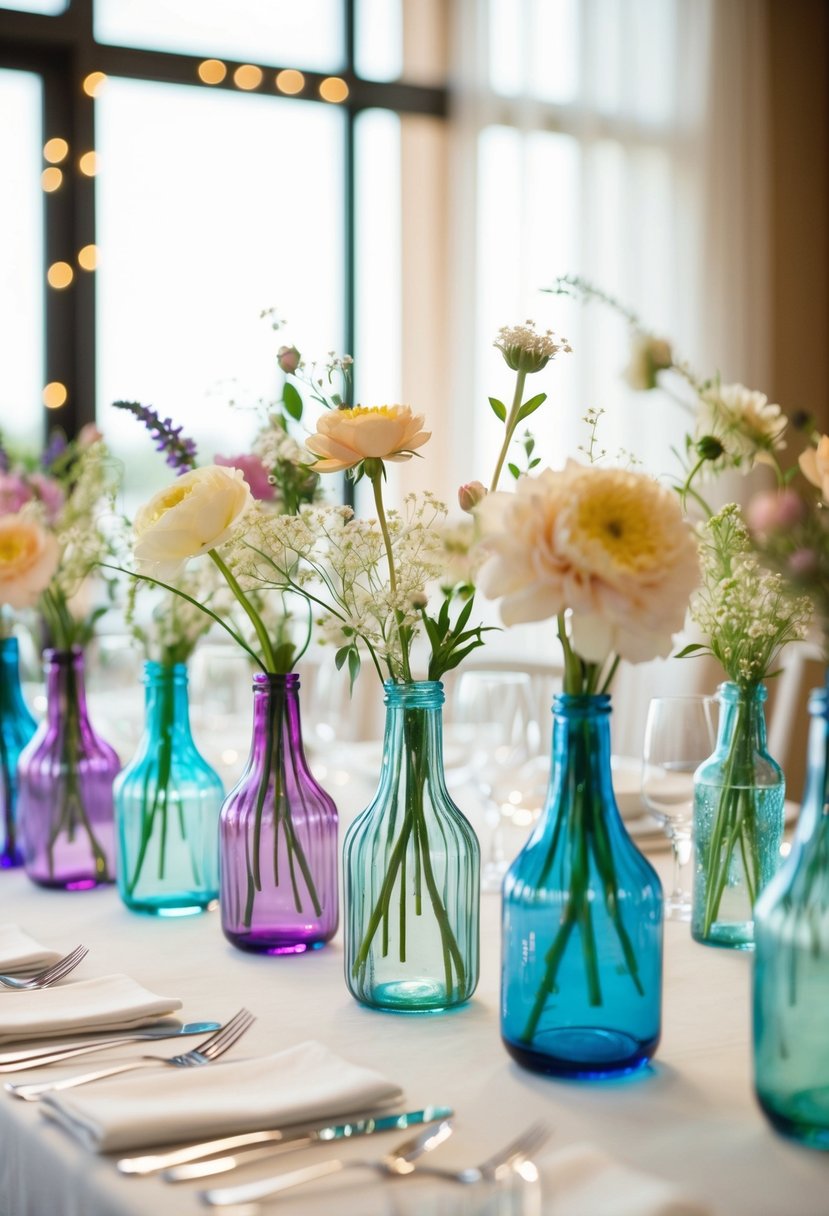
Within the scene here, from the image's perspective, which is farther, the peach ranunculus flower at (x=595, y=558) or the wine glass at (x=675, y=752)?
the wine glass at (x=675, y=752)

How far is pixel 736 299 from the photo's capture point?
4602 mm

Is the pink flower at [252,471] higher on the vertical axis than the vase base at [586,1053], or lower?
higher

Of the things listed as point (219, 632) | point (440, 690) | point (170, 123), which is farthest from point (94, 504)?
point (170, 123)

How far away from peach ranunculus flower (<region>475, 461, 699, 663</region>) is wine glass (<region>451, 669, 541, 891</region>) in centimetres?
75

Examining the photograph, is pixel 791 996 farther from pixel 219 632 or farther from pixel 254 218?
pixel 254 218

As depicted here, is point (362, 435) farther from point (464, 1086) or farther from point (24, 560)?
point (24, 560)

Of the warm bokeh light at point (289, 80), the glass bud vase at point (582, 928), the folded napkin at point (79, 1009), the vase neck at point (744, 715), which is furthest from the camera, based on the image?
the warm bokeh light at point (289, 80)

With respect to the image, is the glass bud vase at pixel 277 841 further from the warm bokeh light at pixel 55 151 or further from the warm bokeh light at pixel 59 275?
the warm bokeh light at pixel 55 151

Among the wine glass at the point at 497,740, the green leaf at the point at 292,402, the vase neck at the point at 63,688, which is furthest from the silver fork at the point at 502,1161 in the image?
the vase neck at the point at 63,688

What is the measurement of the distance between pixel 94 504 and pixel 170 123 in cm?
287

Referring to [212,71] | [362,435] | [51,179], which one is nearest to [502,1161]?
[362,435]

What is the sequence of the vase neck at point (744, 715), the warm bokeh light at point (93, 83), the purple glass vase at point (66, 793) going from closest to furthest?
the vase neck at point (744, 715) < the purple glass vase at point (66, 793) < the warm bokeh light at point (93, 83)

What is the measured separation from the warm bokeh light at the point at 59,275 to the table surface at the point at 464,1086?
3.02 metres

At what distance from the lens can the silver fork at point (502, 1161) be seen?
2.46 feet
